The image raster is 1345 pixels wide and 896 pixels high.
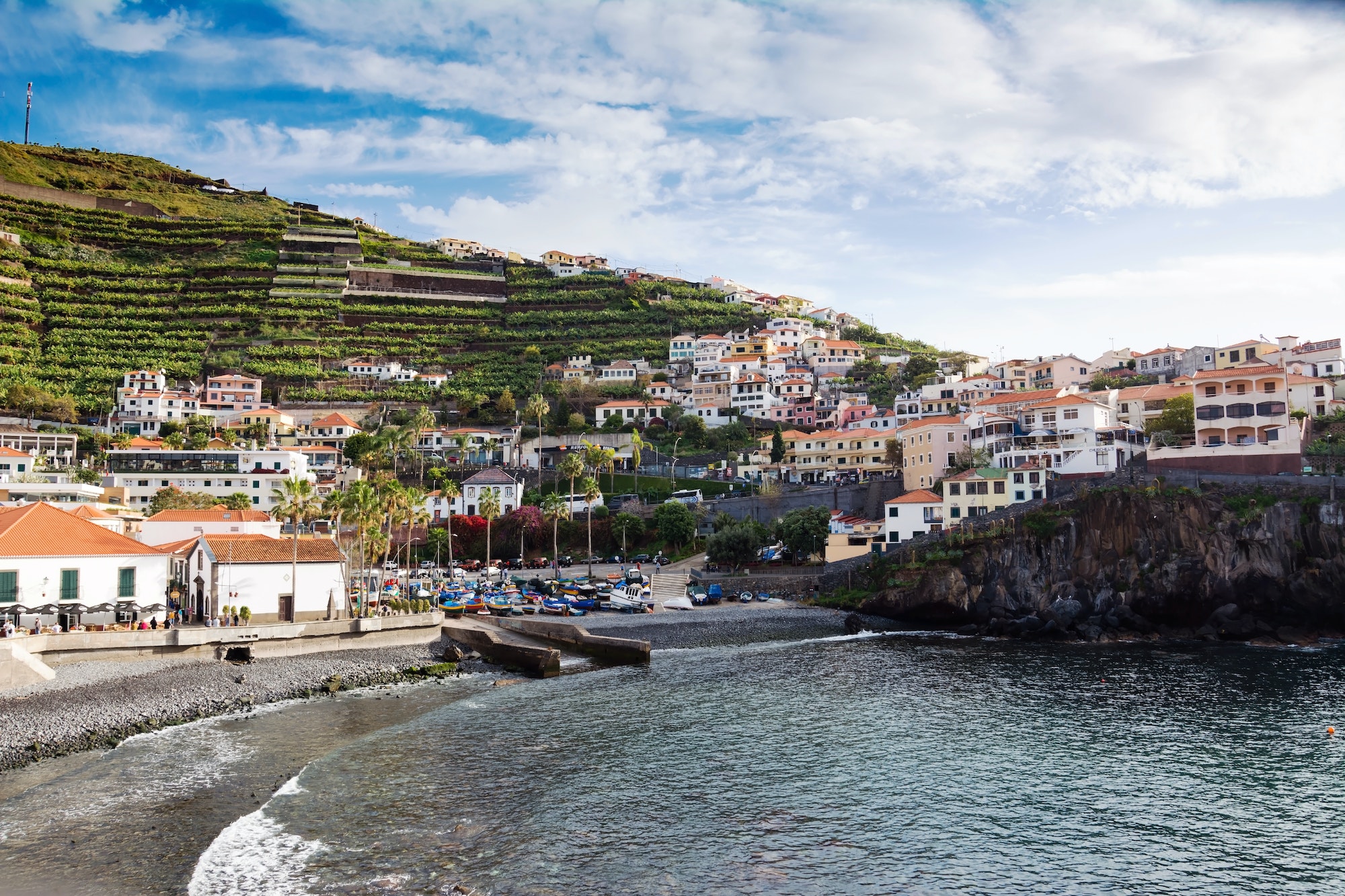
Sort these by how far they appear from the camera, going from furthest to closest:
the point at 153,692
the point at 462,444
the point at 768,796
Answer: the point at 462,444 < the point at 153,692 < the point at 768,796

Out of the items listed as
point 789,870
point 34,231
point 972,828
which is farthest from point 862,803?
point 34,231

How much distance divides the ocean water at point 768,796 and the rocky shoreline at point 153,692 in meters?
1.97

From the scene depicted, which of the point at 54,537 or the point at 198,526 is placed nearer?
the point at 54,537

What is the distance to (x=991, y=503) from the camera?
7425cm

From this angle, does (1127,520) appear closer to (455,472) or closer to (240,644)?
(240,644)

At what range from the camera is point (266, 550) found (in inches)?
1975

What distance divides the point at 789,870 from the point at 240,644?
32.3 meters

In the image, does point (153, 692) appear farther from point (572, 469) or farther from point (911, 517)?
point (911, 517)

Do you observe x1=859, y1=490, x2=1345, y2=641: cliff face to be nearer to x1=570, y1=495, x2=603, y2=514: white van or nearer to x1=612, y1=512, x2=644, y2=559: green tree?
x1=612, y1=512, x2=644, y2=559: green tree

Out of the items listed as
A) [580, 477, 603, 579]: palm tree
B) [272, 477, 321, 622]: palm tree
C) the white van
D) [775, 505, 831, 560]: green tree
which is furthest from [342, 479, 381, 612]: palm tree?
the white van

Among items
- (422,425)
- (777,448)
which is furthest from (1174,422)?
(422,425)

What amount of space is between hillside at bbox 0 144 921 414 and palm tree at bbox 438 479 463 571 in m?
31.4

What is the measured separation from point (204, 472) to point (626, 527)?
4003 centimetres

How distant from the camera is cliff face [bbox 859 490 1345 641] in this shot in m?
58.3
